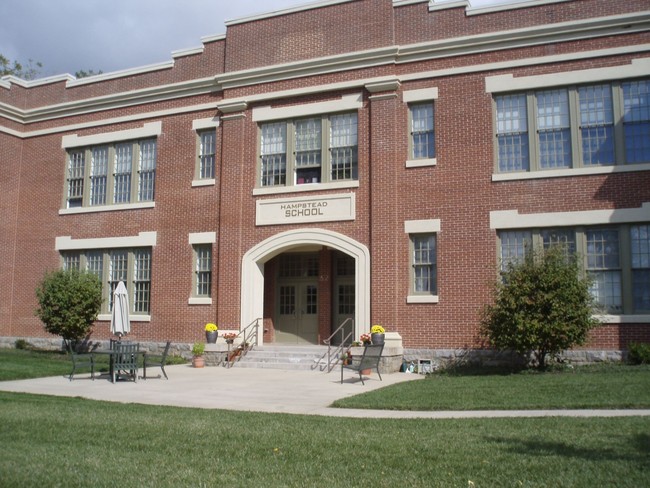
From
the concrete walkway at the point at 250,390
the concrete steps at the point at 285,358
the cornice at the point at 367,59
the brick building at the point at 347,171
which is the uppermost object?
the cornice at the point at 367,59

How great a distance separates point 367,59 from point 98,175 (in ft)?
35.6

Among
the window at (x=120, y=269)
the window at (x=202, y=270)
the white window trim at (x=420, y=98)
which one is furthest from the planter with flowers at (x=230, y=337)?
the white window trim at (x=420, y=98)

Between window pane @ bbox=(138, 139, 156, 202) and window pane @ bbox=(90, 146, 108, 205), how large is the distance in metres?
1.62

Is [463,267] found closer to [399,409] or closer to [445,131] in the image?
[445,131]

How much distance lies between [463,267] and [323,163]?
5.27 meters

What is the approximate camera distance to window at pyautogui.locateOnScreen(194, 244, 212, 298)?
850 inches

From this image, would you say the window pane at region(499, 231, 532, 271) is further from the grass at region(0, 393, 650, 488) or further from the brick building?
the grass at region(0, 393, 650, 488)

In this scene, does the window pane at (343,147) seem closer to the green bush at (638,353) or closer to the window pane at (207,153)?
the window pane at (207,153)

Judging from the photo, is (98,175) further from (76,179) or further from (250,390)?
(250,390)

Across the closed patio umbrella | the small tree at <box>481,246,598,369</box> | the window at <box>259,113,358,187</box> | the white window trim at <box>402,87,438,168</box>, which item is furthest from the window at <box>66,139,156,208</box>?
the small tree at <box>481,246,598,369</box>

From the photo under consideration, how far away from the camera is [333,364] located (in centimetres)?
1822

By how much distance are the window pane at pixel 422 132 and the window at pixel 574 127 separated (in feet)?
6.06

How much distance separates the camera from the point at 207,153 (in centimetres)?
2209

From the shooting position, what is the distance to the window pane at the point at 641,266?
1634 centimetres
